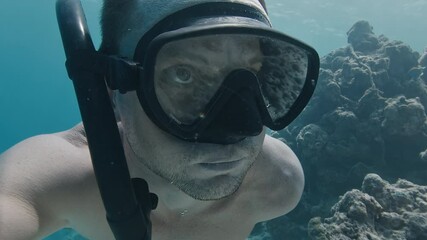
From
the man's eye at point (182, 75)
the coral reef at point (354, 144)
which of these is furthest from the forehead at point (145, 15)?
the coral reef at point (354, 144)

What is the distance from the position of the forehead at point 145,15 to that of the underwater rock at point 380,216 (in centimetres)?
399

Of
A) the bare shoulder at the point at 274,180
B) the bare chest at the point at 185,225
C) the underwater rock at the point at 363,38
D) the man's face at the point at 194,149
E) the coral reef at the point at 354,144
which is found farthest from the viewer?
the underwater rock at the point at 363,38

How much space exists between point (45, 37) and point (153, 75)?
288 feet

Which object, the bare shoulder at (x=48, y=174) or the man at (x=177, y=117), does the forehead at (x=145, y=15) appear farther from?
the bare shoulder at (x=48, y=174)

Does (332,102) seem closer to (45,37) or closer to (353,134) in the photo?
(353,134)

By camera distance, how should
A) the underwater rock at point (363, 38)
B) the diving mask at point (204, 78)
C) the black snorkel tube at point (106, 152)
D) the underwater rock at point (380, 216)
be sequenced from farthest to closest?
the underwater rock at point (363, 38) < the underwater rock at point (380, 216) < the diving mask at point (204, 78) < the black snorkel tube at point (106, 152)

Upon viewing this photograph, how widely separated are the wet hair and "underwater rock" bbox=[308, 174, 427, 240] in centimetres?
383

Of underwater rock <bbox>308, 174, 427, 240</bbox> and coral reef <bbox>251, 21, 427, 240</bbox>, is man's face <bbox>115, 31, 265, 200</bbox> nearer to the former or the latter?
underwater rock <bbox>308, 174, 427, 240</bbox>

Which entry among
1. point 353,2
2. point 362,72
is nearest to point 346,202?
point 362,72

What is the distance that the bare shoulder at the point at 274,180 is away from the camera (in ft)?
10.5

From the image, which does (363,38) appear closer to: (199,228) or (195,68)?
(199,228)

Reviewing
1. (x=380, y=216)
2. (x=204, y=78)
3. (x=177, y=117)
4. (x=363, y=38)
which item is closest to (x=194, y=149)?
(x=177, y=117)

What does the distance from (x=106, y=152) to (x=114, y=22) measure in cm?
97

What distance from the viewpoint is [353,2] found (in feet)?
105
